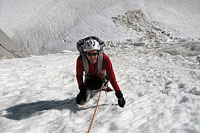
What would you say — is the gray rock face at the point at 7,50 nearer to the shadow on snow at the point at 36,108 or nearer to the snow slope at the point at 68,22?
the snow slope at the point at 68,22

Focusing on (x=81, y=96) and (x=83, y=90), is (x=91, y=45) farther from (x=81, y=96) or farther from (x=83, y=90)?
(x=81, y=96)

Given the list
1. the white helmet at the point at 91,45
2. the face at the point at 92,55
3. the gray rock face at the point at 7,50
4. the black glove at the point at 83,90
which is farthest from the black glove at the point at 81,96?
the gray rock face at the point at 7,50

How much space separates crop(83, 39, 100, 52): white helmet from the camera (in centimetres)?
318

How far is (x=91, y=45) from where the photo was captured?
10.4ft

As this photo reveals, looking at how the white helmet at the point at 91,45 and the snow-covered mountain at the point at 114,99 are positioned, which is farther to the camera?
the white helmet at the point at 91,45

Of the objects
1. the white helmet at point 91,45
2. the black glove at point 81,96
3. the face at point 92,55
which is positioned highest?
the white helmet at point 91,45

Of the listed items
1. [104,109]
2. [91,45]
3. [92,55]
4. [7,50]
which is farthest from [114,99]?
[7,50]

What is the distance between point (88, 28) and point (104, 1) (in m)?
8.57

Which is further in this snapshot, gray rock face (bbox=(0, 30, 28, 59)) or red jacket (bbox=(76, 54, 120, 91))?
gray rock face (bbox=(0, 30, 28, 59))

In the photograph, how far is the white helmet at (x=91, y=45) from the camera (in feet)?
10.4

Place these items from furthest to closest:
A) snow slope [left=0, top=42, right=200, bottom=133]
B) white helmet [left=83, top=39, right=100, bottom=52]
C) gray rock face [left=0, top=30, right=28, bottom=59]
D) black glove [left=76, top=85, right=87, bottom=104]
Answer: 1. gray rock face [left=0, top=30, right=28, bottom=59]
2. black glove [left=76, top=85, right=87, bottom=104]
3. white helmet [left=83, top=39, right=100, bottom=52]
4. snow slope [left=0, top=42, right=200, bottom=133]

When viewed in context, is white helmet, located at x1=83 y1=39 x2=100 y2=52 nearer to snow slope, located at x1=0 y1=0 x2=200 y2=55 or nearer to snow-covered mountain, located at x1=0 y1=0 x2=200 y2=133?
snow-covered mountain, located at x1=0 y1=0 x2=200 y2=133

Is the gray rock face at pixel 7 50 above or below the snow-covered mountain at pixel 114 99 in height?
above

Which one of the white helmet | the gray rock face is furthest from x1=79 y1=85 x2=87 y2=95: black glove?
the gray rock face
